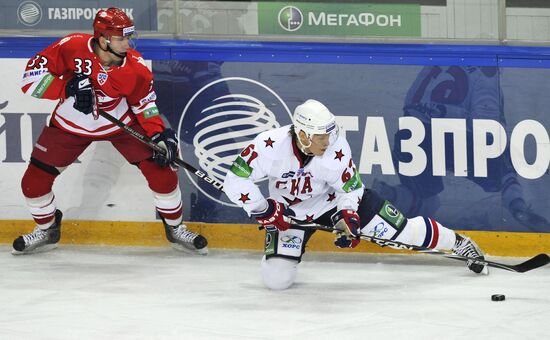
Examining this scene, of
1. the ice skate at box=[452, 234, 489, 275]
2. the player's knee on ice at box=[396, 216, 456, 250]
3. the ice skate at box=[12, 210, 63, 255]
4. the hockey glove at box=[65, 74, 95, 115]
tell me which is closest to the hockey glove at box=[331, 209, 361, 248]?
the player's knee on ice at box=[396, 216, 456, 250]

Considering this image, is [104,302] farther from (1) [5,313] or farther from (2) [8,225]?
(2) [8,225]

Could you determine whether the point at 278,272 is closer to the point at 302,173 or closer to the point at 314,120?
the point at 302,173

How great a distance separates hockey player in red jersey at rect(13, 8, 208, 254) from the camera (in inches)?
197

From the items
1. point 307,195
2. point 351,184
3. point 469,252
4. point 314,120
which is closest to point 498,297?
point 469,252

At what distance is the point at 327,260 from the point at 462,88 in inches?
39.7

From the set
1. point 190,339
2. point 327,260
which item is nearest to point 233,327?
point 190,339

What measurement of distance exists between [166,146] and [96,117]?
1.09 feet

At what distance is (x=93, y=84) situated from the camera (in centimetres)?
511

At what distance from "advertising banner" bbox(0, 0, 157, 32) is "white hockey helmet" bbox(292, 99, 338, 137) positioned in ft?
4.50

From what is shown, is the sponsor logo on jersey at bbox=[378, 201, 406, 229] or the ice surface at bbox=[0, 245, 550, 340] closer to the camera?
the ice surface at bbox=[0, 245, 550, 340]

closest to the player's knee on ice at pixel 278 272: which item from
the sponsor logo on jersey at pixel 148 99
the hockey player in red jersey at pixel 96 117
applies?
the hockey player in red jersey at pixel 96 117

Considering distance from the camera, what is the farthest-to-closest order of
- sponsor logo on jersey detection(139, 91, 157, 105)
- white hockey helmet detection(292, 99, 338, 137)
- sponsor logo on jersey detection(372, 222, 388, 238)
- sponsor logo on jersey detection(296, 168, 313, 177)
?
sponsor logo on jersey detection(139, 91, 157, 105) < sponsor logo on jersey detection(372, 222, 388, 238) < sponsor logo on jersey detection(296, 168, 313, 177) < white hockey helmet detection(292, 99, 338, 137)

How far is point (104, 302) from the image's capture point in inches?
176

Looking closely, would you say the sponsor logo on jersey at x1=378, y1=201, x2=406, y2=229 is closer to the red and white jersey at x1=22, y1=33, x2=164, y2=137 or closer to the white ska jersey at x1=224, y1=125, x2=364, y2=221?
the white ska jersey at x1=224, y1=125, x2=364, y2=221
